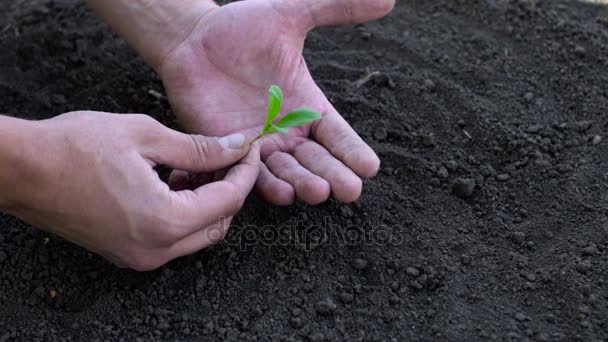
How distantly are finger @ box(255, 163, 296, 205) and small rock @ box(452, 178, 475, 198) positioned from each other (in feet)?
1.81

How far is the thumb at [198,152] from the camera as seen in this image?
1.68 meters

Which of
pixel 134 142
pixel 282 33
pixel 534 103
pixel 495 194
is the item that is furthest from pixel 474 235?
pixel 134 142

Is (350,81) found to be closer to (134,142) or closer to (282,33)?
(282,33)

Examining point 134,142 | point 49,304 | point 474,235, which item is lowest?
point 49,304

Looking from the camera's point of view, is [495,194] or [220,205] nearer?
[220,205]

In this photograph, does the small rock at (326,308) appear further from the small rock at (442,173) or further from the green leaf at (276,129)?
the small rock at (442,173)

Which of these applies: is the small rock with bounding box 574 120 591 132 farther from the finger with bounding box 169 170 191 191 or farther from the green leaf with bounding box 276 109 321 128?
the finger with bounding box 169 170 191 191

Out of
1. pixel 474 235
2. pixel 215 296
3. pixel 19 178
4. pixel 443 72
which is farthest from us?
pixel 443 72

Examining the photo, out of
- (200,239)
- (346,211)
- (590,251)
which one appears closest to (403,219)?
(346,211)

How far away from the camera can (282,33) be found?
206 cm

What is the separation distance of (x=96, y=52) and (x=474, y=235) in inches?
63.4

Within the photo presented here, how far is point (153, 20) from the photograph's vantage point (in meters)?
2.25

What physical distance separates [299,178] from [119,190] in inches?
18.9

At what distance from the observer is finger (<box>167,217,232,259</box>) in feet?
5.55
